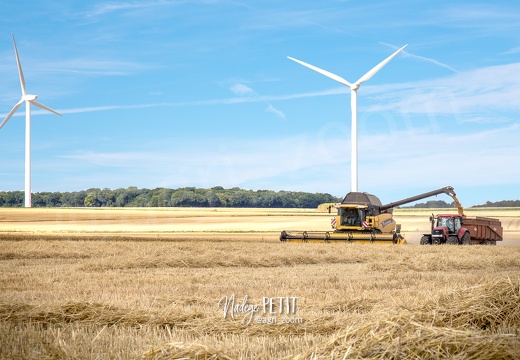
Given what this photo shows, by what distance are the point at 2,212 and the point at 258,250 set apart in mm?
44612

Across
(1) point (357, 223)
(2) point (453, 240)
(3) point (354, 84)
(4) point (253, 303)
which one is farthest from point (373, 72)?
(4) point (253, 303)

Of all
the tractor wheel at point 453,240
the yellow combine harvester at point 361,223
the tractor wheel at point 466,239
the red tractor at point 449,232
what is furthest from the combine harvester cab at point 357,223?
the tractor wheel at point 466,239

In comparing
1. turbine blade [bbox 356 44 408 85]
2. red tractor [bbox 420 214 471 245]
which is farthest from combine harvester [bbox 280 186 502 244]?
turbine blade [bbox 356 44 408 85]

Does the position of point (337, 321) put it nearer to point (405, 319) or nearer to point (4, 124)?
point (405, 319)

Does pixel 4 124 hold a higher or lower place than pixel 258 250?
higher

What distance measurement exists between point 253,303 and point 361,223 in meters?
24.0

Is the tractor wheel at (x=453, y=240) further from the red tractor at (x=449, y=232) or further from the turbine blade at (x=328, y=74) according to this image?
the turbine blade at (x=328, y=74)

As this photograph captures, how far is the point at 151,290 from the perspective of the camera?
13414 mm

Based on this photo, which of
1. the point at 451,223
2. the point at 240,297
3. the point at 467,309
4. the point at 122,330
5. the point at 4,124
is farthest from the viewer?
the point at 4,124

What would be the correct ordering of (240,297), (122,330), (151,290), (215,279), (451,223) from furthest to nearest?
1. (451,223)
2. (215,279)
3. (151,290)
4. (240,297)
5. (122,330)

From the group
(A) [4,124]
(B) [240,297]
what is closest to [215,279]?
(B) [240,297]

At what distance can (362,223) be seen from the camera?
34281mm

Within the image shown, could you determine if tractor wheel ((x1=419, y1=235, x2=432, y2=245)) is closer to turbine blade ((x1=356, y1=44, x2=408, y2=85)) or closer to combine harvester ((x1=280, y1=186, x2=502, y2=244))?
combine harvester ((x1=280, y1=186, x2=502, y2=244))

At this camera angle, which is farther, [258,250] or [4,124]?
[4,124]
